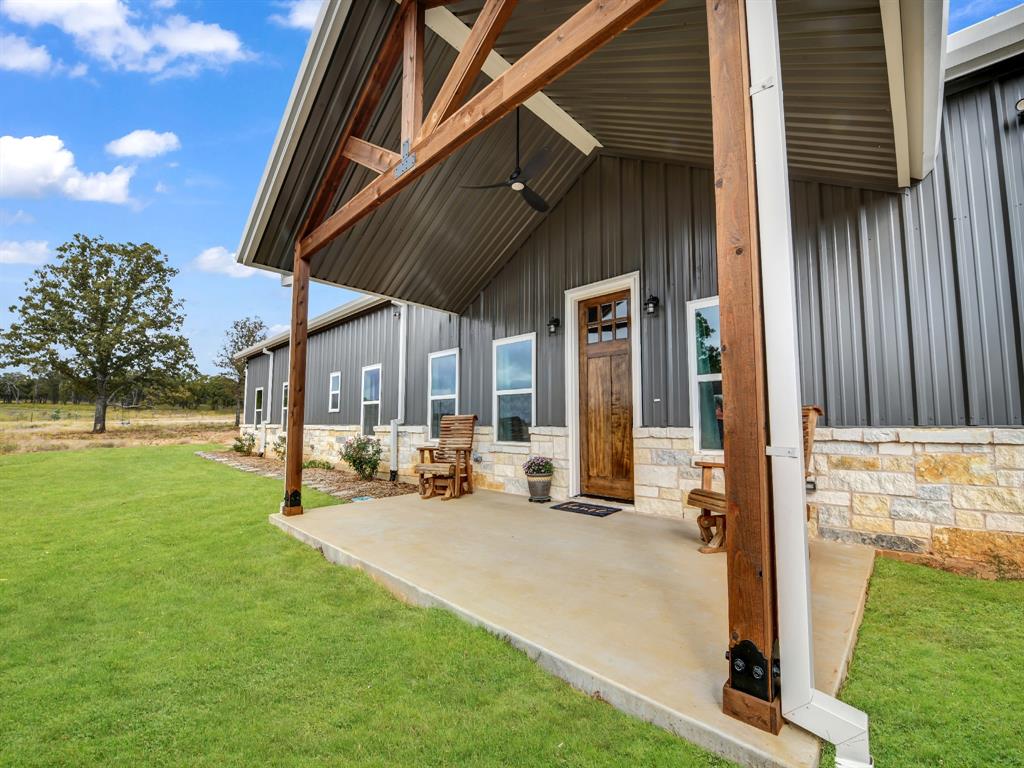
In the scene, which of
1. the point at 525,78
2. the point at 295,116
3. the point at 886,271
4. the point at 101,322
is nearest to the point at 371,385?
the point at 295,116

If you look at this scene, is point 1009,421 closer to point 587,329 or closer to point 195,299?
point 587,329

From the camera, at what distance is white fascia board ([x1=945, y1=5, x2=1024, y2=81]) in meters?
2.96

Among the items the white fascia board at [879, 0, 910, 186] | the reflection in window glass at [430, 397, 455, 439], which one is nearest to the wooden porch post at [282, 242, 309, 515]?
the reflection in window glass at [430, 397, 455, 439]

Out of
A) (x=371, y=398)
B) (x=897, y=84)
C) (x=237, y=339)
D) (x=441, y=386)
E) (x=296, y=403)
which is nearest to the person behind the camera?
(x=897, y=84)

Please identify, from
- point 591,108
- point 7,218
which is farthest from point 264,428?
point 7,218

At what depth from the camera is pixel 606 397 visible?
17.4 feet

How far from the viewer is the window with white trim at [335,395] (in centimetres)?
1020

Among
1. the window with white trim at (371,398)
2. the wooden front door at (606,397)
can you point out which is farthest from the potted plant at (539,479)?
the window with white trim at (371,398)

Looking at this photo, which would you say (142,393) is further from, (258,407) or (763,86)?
(763,86)

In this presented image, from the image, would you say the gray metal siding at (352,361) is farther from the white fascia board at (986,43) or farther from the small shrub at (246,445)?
the white fascia board at (986,43)

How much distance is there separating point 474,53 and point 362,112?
1681 mm

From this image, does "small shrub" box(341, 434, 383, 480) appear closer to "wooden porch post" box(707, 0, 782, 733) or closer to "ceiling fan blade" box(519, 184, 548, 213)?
"ceiling fan blade" box(519, 184, 548, 213)

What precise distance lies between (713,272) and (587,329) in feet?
5.30

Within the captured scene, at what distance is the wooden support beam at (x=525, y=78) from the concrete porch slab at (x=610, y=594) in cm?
267
